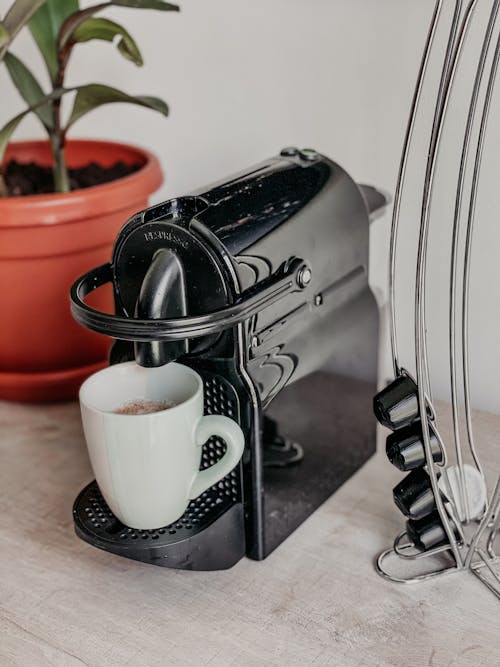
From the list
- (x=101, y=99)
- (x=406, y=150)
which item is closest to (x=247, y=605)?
(x=406, y=150)

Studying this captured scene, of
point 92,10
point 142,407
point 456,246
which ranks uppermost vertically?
point 92,10

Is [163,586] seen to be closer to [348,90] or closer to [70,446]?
[70,446]

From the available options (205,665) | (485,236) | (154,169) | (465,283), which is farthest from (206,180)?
(205,665)

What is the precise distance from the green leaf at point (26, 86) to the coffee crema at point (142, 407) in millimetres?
325

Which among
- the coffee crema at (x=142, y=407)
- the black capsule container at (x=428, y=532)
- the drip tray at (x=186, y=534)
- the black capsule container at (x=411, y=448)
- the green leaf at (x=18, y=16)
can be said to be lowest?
the black capsule container at (x=428, y=532)

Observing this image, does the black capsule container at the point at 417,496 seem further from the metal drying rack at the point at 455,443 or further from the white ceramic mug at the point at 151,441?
the white ceramic mug at the point at 151,441

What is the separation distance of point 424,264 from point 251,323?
11 centimetres

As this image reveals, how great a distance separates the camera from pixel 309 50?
81cm

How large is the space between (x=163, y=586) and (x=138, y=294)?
19 centimetres

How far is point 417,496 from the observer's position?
585 millimetres

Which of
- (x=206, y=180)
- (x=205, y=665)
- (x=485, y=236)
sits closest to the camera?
(x=205, y=665)

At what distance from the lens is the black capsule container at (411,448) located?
1.87 feet

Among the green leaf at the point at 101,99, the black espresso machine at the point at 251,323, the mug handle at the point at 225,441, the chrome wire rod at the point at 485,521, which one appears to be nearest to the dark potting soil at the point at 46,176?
the green leaf at the point at 101,99

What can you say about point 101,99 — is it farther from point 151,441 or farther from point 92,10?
point 151,441
